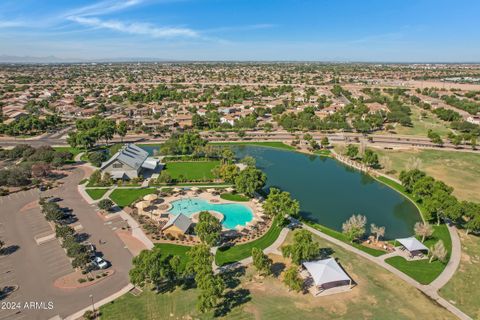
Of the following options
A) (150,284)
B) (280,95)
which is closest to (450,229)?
(150,284)

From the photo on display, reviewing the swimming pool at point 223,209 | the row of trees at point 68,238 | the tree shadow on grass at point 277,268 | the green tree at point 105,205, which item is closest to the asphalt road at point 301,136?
the swimming pool at point 223,209

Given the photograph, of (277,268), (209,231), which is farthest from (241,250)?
(277,268)

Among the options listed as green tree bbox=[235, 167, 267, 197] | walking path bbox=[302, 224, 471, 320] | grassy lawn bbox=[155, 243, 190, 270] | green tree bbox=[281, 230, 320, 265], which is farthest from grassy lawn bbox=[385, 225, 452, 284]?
grassy lawn bbox=[155, 243, 190, 270]

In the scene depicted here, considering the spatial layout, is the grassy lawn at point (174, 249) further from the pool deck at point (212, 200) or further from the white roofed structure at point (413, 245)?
the white roofed structure at point (413, 245)

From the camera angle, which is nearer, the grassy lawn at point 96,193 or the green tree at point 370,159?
the grassy lawn at point 96,193

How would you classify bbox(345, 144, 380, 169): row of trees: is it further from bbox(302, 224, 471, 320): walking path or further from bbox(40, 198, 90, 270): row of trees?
bbox(40, 198, 90, 270): row of trees

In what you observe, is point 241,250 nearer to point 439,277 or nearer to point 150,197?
point 150,197
